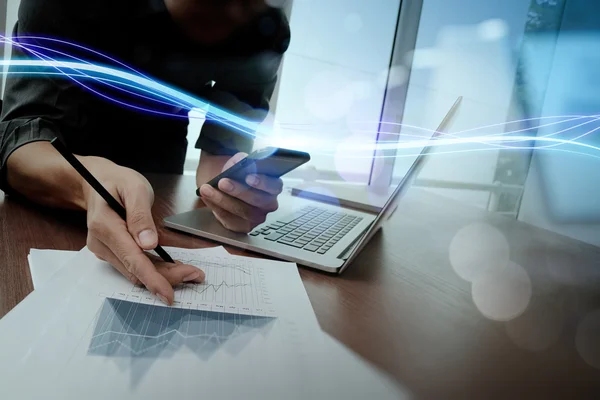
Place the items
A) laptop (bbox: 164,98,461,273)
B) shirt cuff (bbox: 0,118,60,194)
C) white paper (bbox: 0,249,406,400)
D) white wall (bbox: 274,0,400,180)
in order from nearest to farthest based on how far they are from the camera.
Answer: white paper (bbox: 0,249,406,400), laptop (bbox: 164,98,461,273), shirt cuff (bbox: 0,118,60,194), white wall (bbox: 274,0,400,180)

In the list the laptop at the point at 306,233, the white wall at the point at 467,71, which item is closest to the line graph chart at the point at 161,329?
the laptop at the point at 306,233

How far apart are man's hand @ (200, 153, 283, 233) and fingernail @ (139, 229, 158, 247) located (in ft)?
0.67

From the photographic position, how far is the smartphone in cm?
59

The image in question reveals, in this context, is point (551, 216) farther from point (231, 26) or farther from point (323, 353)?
point (323, 353)

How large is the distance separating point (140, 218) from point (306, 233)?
0.29 m

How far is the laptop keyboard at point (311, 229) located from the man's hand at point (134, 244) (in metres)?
0.20

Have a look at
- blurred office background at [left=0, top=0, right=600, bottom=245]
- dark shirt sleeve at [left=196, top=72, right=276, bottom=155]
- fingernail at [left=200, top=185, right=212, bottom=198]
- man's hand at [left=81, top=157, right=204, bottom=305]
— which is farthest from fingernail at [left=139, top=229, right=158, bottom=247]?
blurred office background at [left=0, top=0, right=600, bottom=245]

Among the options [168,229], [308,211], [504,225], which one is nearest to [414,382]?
[168,229]

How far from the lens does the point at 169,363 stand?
0.31 m

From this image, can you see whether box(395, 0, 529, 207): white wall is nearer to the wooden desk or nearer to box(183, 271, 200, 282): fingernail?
the wooden desk

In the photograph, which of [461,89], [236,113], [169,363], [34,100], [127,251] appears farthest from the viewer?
[461,89]

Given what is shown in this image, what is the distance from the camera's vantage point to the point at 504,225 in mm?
Result: 1057

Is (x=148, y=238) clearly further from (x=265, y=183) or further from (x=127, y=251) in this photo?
(x=265, y=183)

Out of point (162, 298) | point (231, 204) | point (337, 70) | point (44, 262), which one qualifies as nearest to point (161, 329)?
point (162, 298)
